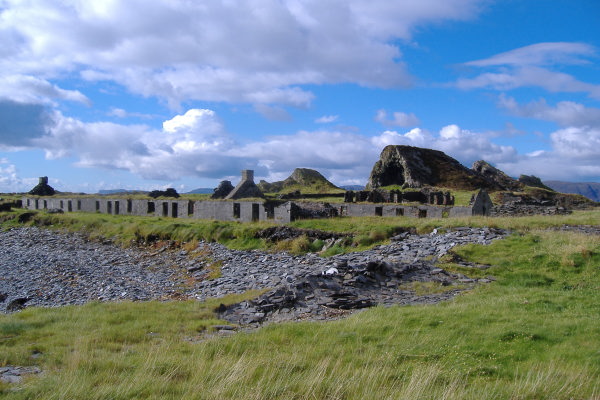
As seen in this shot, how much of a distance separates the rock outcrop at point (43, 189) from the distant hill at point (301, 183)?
22653 millimetres

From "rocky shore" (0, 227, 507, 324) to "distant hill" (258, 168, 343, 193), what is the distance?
2901 centimetres

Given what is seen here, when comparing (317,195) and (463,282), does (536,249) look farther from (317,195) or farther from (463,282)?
(317,195)

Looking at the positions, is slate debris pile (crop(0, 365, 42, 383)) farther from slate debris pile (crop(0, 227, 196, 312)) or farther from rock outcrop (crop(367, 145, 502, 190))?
rock outcrop (crop(367, 145, 502, 190))

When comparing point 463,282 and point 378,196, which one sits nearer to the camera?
point 463,282

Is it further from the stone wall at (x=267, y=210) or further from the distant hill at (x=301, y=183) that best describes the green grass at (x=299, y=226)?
the distant hill at (x=301, y=183)

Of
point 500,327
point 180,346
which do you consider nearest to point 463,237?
point 500,327

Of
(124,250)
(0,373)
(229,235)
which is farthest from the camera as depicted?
(124,250)

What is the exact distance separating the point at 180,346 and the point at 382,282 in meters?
6.55

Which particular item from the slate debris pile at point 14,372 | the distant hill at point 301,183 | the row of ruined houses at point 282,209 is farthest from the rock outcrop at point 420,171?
the slate debris pile at point 14,372

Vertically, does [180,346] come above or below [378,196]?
below

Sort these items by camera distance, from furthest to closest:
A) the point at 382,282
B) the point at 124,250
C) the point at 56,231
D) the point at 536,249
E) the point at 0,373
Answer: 1. the point at 56,231
2. the point at 124,250
3. the point at 536,249
4. the point at 382,282
5. the point at 0,373

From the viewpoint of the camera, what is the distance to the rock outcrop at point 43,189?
1964 inches

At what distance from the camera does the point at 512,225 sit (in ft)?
62.6

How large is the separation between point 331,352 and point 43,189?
51.7 meters
